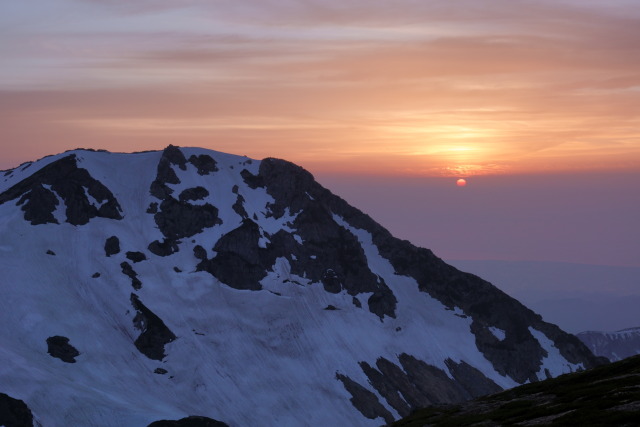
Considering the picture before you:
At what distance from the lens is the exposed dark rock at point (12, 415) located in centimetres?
19488

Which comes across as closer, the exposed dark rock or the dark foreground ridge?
the dark foreground ridge

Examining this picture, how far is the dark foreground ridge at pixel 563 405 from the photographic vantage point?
139ft

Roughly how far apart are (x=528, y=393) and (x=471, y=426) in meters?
11.0

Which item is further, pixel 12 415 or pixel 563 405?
pixel 12 415

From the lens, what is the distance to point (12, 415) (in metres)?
197

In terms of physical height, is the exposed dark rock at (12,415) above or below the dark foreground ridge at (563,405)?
below

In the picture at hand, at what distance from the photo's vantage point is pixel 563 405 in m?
47.5

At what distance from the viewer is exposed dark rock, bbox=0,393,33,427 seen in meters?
195

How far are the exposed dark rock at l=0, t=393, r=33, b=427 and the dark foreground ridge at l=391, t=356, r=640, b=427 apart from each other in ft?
480

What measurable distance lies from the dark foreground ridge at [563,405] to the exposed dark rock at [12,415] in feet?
480

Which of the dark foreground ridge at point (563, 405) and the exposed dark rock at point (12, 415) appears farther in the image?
the exposed dark rock at point (12, 415)

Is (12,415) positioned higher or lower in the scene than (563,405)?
lower

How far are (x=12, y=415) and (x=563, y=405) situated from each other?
167 m

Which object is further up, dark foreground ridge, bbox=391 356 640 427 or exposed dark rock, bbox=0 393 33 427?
dark foreground ridge, bbox=391 356 640 427
